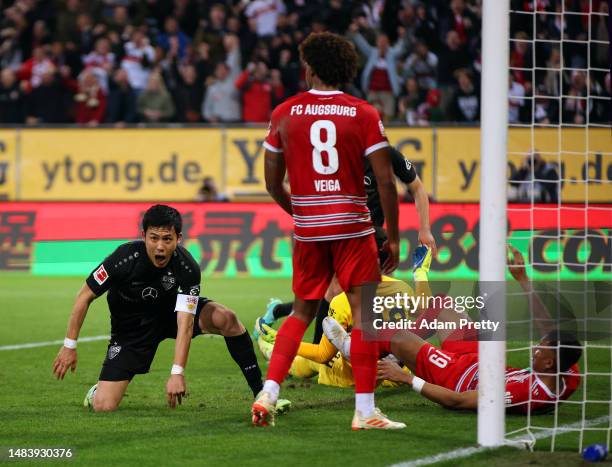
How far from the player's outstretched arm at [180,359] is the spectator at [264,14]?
13.5 metres

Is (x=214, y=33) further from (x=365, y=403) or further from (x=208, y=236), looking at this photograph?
(x=365, y=403)

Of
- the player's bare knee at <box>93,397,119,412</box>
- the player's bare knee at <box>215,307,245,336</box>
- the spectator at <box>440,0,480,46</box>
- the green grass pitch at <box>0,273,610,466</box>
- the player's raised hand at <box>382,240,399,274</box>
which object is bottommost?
the green grass pitch at <box>0,273,610,466</box>

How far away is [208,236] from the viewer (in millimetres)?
15812

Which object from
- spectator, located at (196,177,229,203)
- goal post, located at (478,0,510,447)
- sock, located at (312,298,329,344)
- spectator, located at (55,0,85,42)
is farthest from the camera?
spectator, located at (55,0,85,42)

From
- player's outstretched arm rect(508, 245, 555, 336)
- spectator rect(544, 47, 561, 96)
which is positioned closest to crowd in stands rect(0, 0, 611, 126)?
spectator rect(544, 47, 561, 96)

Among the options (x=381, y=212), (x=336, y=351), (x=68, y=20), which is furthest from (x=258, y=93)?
(x=336, y=351)

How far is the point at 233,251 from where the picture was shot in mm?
15758

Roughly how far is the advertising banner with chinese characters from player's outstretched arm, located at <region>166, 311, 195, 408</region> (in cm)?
862

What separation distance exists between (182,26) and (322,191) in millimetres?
14731

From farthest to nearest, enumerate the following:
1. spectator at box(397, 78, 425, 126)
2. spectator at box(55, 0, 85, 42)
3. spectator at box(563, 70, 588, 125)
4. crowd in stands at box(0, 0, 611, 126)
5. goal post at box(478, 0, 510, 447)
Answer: spectator at box(55, 0, 85, 42)
crowd in stands at box(0, 0, 611, 126)
spectator at box(397, 78, 425, 126)
spectator at box(563, 70, 588, 125)
goal post at box(478, 0, 510, 447)

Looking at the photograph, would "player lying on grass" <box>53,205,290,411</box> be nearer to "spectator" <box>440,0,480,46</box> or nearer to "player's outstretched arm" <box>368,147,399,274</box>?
"player's outstretched arm" <box>368,147,399,274</box>

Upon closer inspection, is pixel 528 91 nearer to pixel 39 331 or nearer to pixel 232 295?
pixel 232 295

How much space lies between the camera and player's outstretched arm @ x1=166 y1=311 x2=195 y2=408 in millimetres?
6223

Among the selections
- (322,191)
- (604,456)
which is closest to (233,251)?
(322,191)
